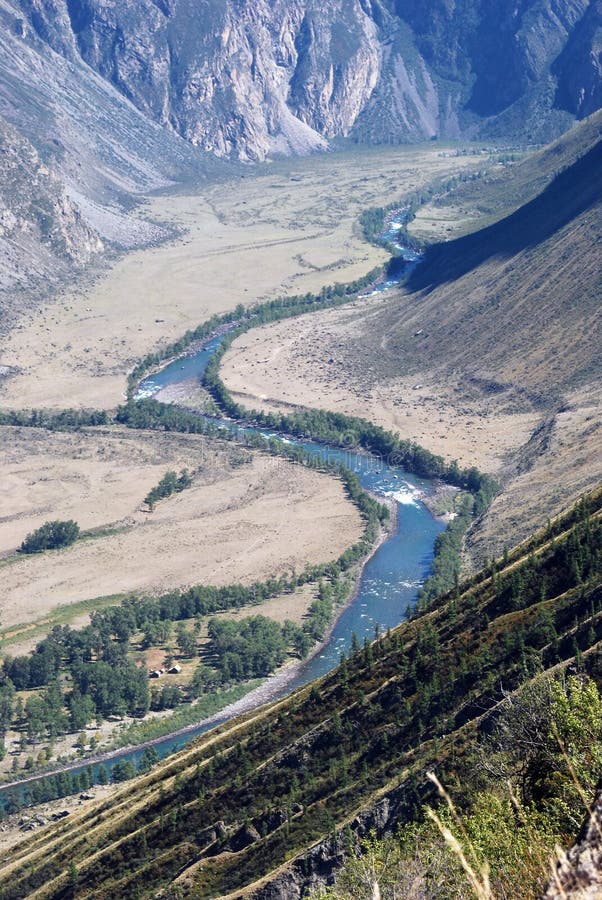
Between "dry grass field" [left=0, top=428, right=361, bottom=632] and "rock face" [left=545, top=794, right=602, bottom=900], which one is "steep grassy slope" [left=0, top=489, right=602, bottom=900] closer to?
"rock face" [left=545, top=794, right=602, bottom=900]

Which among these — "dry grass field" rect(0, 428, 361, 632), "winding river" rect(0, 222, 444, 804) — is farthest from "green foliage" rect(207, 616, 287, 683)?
"dry grass field" rect(0, 428, 361, 632)

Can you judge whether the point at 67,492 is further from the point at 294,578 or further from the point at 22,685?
the point at 22,685

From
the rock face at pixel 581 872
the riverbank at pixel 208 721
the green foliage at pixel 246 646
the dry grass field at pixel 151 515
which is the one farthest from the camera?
the dry grass field at pixel 151 515

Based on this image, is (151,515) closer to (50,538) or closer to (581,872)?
(50,538)

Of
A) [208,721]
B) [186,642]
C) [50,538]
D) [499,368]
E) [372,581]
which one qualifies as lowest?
[50,538]

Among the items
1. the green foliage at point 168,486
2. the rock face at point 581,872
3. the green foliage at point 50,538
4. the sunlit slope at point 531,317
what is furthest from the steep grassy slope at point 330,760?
the sunlit slope at point 531,317

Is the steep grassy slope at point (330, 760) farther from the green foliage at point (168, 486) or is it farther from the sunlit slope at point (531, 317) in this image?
the sunlit slope at point (531, 317)

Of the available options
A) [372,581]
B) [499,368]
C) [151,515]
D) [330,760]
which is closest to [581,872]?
[330,760]
